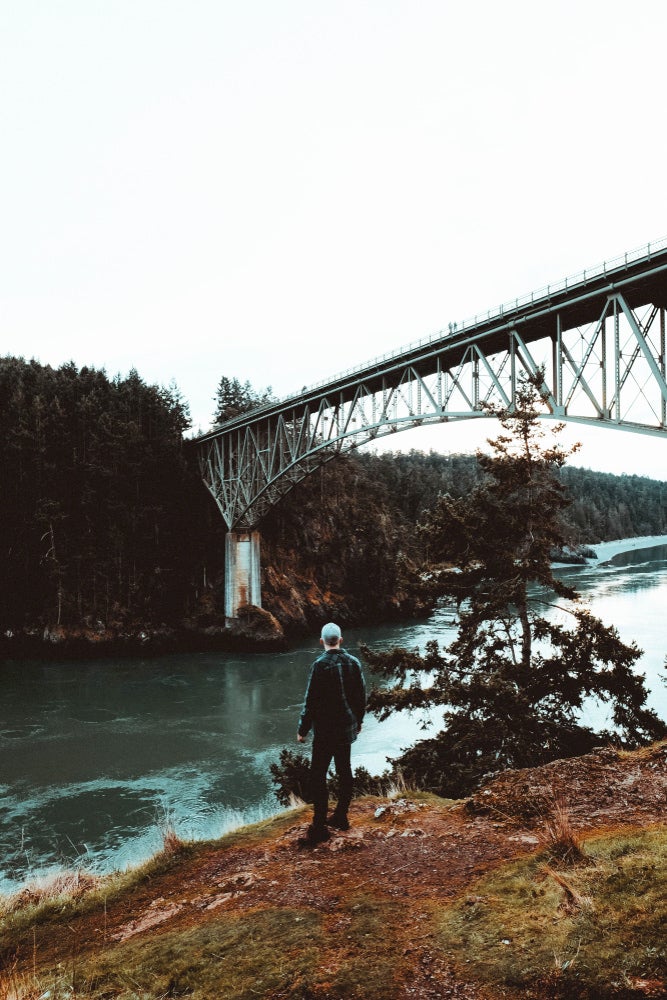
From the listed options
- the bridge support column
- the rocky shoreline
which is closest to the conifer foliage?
the rocky shoreline

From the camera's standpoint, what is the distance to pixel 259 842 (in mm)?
5395

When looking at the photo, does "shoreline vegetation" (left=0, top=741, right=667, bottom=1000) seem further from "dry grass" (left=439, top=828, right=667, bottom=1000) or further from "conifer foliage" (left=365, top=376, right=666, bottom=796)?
"conifer foliage" (left=365, top=376, right=666, bottom=796)

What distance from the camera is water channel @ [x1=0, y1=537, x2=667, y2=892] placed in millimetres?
13078

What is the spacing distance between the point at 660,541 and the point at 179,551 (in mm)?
121816

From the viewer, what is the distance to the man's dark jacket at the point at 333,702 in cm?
512

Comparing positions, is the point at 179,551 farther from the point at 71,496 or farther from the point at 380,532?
the point at 380,532

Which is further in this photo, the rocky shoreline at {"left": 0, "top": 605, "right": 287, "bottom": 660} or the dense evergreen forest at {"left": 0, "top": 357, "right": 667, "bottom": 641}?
the dense evergreen forest at {"left": 0, "top": 357, "right": 667, "bottom": 641}

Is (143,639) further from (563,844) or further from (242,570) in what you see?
(563,844)

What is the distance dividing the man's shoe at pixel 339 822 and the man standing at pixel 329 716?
21cm

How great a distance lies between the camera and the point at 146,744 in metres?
19.7

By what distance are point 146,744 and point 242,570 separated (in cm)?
2202

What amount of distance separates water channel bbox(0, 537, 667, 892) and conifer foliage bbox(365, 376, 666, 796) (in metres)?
3.95

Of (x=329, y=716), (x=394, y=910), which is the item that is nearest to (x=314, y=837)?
(x=329, y=716)

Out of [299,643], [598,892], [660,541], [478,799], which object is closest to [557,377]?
[478,799]
